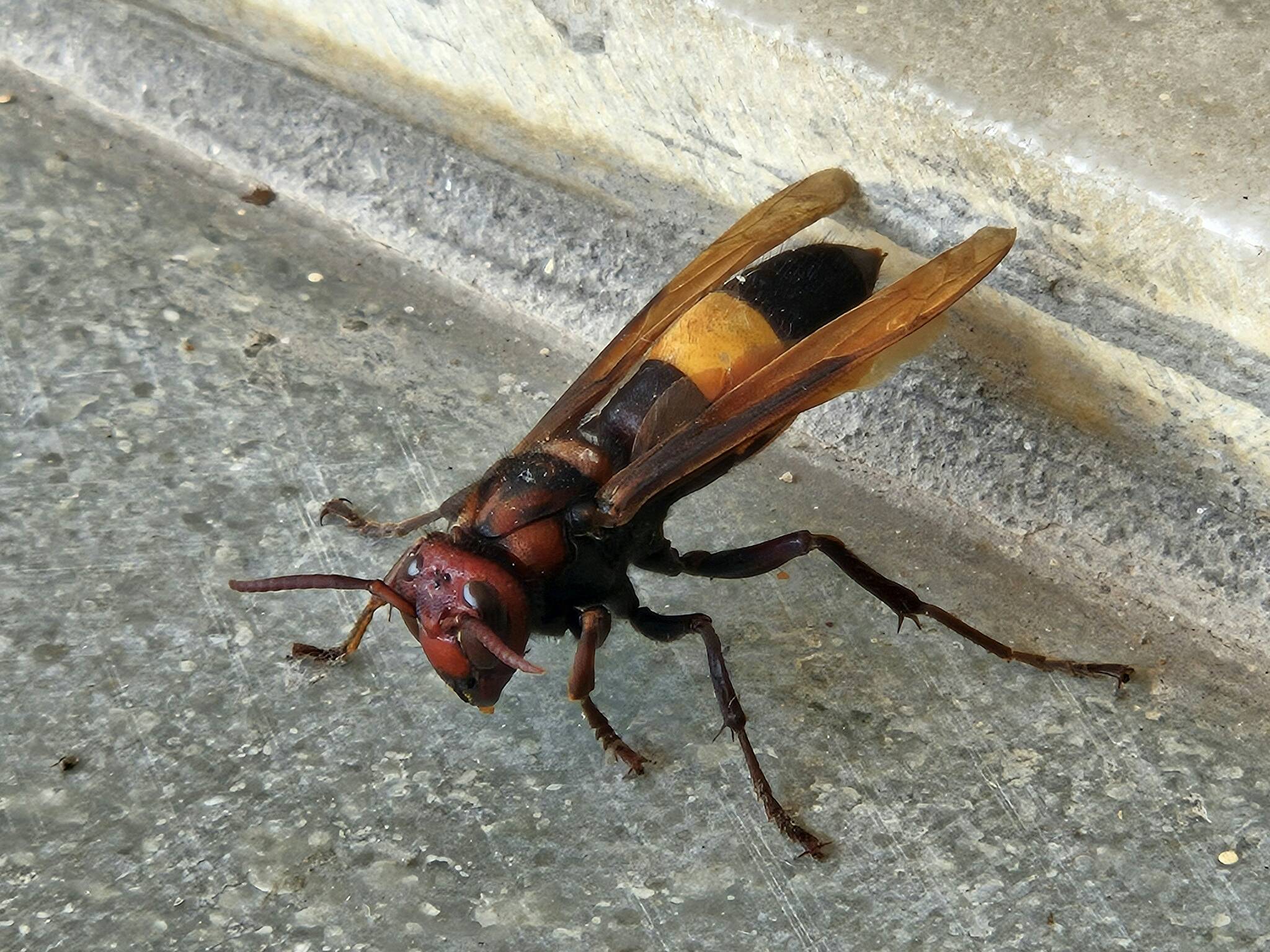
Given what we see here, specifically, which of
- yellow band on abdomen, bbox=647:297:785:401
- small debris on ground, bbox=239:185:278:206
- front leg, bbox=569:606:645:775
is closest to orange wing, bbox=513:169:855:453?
yellow band on abdomen, bbox=647:297:785:401

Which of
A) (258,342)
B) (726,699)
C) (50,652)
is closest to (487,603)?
(726,699)

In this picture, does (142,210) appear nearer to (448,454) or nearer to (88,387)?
(88,387)

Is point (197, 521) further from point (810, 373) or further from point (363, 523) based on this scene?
point (810, 373)

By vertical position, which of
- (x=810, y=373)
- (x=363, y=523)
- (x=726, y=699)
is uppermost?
(x=810, y=373)

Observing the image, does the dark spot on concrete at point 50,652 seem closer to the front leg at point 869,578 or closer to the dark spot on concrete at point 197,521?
the dark spot on concrete at point 197,521

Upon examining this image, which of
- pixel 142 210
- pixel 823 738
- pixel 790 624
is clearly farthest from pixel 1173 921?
pixel 142 210
